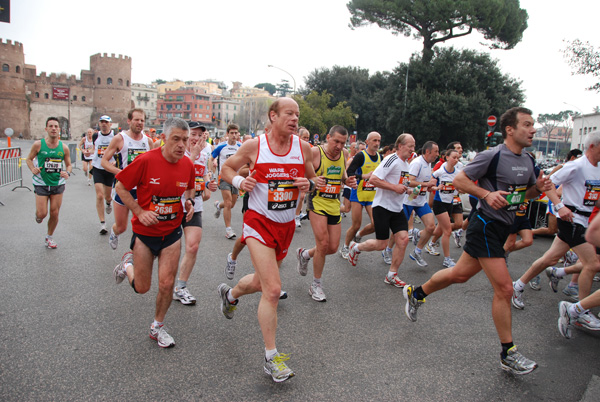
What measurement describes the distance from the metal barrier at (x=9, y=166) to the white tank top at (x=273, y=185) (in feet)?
41.3

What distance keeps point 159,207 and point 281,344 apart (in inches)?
65.0

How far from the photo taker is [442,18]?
33.0 m

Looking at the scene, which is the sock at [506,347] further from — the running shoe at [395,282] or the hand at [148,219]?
the hand at [148,219]

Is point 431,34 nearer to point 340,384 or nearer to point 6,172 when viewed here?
point 6,172

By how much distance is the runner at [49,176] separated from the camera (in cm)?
687

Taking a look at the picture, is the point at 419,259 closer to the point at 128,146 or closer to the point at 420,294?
the point at 420,294

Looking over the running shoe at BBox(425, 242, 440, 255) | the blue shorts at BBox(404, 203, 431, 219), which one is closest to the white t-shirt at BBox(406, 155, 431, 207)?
the blue shorts at BBox(404, 203, 431, 219)

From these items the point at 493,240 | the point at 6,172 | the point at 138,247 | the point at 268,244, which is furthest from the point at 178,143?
the point at 6,172

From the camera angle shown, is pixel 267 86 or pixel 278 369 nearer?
pixel 278 369

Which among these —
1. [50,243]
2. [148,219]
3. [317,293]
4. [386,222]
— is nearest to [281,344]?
[317,293]

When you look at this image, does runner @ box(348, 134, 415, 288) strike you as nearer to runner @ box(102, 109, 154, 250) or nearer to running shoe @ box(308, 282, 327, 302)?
running shoe @ box(308, 282, 327, 302)

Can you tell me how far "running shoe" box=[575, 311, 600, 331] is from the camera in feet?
14.3

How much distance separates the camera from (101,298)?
4781 mm

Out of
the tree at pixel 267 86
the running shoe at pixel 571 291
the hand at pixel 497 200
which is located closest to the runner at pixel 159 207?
the hand at pixel 497 200
